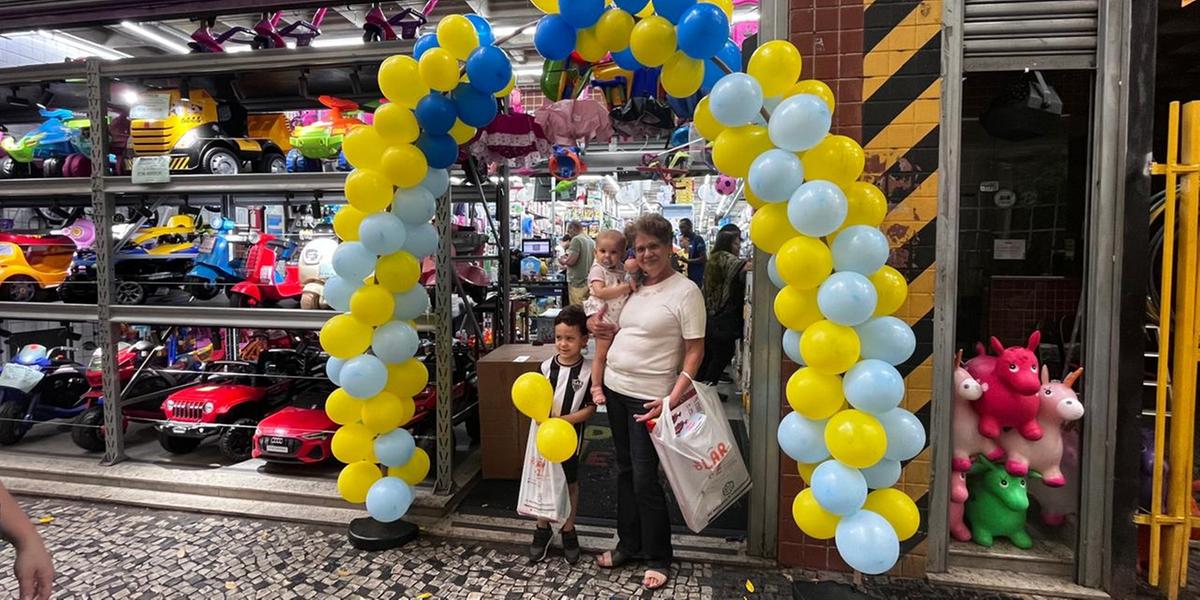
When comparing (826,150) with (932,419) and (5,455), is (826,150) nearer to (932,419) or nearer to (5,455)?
(932,419)

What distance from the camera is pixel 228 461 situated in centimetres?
379

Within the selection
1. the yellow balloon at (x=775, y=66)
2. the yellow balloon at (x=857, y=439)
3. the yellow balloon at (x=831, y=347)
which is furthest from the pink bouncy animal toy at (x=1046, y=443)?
the yellow balloon at (x=775, y=66)

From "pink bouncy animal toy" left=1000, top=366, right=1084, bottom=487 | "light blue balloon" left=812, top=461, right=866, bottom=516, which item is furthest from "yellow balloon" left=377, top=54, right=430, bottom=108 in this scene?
"pink bouncy animal toy" left=1000, top=366, right=1084, bottom=487

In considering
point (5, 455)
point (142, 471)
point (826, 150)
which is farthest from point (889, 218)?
point (5, 455)

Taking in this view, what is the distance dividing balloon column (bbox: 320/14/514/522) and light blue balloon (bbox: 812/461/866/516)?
1.94 meters

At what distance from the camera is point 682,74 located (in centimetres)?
222

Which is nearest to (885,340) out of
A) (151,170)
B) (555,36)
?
(555,36)

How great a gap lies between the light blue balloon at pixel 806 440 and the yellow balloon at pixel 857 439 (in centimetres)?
9

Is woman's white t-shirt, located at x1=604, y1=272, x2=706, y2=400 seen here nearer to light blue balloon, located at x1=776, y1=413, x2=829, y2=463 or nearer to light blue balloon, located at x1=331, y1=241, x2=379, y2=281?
light blue balloon, located at x1=776, y1=413, x2=829, y2=463

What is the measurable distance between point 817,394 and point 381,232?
1.92 m

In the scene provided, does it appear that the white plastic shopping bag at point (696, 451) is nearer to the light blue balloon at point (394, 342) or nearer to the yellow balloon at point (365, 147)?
the light blue balloon at point (394, 342)

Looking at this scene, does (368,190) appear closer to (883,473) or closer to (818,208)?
(818,208)

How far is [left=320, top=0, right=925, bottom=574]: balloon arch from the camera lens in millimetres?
1945

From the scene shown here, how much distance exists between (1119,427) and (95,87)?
5.80 meters
